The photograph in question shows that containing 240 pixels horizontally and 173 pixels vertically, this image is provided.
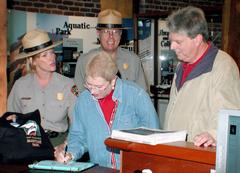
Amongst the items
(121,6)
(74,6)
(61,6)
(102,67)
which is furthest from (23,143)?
(121,6)

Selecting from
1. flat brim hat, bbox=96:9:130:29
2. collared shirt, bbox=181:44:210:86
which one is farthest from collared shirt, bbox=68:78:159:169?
flat brim hat, bbox=96:9:130:29

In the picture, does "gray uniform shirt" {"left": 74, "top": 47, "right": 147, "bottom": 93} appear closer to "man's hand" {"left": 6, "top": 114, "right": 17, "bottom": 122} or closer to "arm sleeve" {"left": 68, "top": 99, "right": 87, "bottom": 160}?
"man's hand" {"left": 6, "top": 114, "right": 17, "bottom": 122}

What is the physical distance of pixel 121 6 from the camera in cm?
680

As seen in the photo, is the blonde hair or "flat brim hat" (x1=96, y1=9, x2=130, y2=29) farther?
"flat brim hat" (x1=96, y1=9, x2=130, y2=29)

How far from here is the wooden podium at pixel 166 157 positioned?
1.67 meters

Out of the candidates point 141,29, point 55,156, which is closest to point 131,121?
point 55,156

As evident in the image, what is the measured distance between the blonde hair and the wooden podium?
1.73ft

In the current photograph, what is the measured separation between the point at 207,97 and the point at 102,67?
0.57 metres

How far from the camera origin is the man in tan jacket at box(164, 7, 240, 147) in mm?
2279

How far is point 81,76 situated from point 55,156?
182 centimetres

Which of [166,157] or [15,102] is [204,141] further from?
[15,102]

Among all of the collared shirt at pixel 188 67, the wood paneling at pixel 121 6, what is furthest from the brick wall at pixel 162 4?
the collared shirt at pixel 188 67

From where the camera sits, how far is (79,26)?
237 inches

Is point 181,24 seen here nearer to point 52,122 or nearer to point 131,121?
point 131,121
